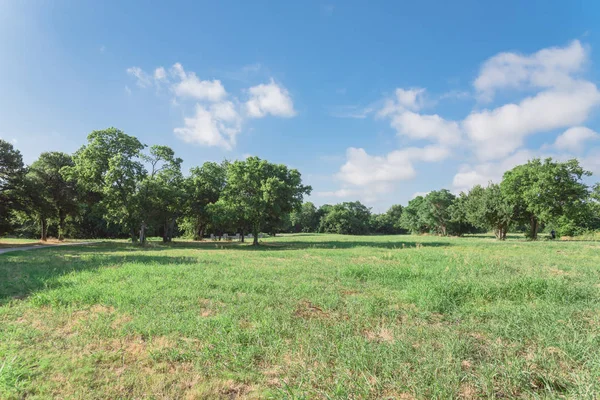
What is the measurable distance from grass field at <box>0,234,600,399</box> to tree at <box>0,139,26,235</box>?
88.5ft

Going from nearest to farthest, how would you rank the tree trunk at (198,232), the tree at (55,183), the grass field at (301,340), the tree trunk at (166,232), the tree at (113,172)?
the grass field at (301,340) → the tree at (113,172) → the tree at (55,183) → the tree trunk at (166,232) → the tree trunk at (198,232)

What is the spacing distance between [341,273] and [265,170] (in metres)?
22.6

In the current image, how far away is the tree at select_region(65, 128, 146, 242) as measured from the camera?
1067 inches

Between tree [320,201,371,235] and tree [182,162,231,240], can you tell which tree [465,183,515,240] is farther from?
tree [320,201,371,235]

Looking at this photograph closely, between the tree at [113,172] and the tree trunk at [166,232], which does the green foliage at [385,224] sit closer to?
the tree trunk at [166,232]

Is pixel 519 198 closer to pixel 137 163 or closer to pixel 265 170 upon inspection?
pixel 265 170

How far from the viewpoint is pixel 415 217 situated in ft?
282

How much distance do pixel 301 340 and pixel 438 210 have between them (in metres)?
77.8

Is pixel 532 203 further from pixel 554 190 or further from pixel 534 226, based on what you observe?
pixel 534 226

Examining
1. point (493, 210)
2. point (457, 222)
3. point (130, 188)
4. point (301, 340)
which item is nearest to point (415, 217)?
point (457, 222)

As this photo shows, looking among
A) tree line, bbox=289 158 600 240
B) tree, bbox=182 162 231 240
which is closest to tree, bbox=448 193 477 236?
tree line, bbox=289 158 600 240

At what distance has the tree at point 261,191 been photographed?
28094 mm

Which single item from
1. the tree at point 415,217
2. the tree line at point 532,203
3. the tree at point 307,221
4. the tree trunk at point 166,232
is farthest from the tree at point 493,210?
the tree at point 307,221

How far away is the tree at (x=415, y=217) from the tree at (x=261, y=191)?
189 ft
